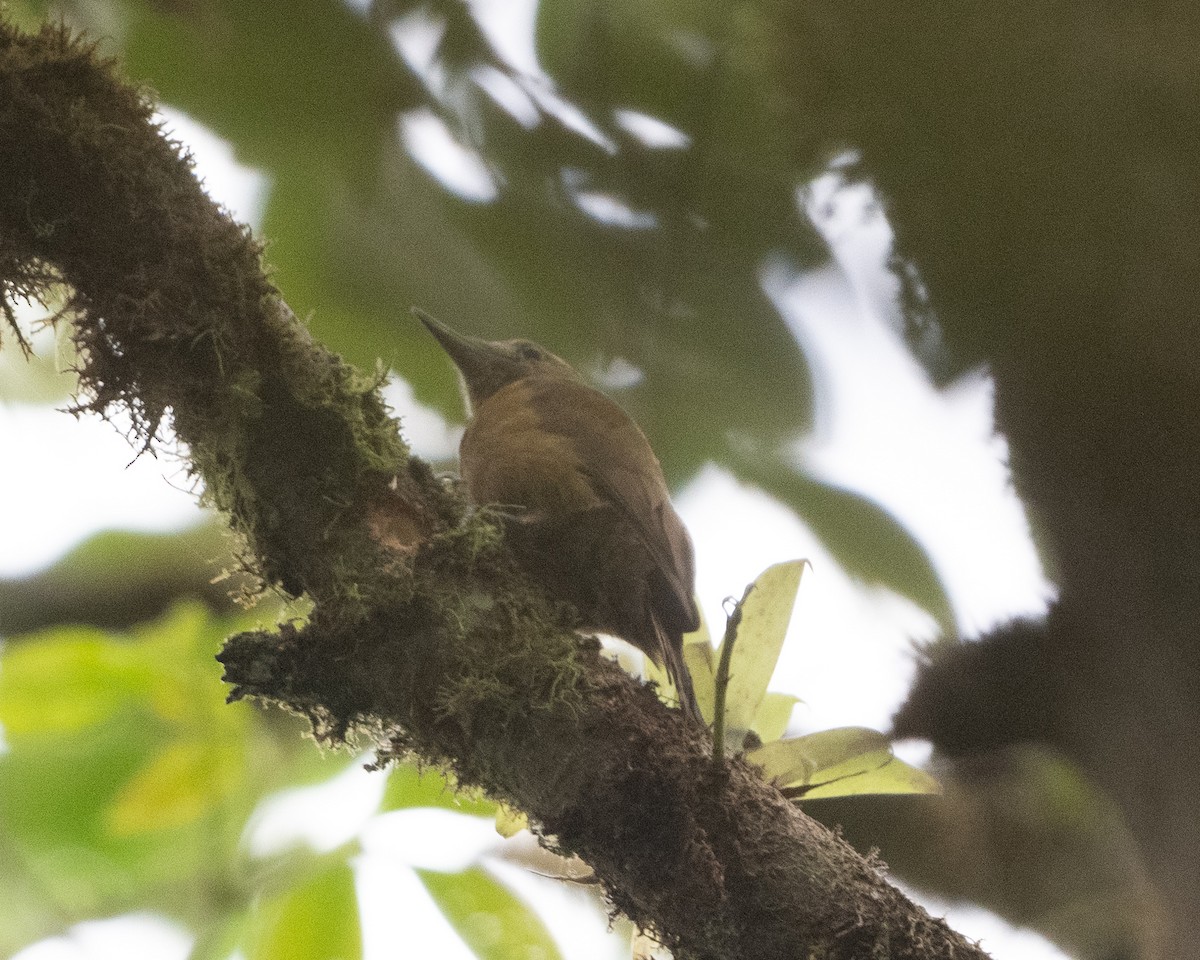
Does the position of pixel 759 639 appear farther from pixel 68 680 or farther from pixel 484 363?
pixel 68 680

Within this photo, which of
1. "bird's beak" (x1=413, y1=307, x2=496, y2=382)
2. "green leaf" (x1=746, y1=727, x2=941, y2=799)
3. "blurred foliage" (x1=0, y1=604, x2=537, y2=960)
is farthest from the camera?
"blurred foliage" (x1=0, y1=604, x2=537, y2=960)

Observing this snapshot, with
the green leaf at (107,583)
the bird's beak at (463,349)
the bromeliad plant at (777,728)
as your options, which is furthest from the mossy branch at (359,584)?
the green leaf at (107,583)

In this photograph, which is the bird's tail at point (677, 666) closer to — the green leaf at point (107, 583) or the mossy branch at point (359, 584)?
the mossy branch at point (359, 584)

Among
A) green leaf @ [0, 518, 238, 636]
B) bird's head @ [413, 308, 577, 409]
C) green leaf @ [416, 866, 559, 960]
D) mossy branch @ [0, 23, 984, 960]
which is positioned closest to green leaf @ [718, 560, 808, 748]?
mossy branch @ [0, 23, 984, 960]

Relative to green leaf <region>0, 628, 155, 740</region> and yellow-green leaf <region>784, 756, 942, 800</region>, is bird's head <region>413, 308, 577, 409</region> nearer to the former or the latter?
yellow-green leaf <region>784, 756, 942, 800</region>

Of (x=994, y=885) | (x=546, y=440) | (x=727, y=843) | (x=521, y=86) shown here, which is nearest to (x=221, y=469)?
(x=546, y=440)

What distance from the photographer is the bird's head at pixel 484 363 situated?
1521 mm

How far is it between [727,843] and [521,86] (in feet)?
4.59

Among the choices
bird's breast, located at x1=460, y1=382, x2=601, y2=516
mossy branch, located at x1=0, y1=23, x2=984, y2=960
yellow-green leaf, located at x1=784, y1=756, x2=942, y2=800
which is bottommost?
mossy branch, located at x1=0, y1=23, x2=984, y2=960

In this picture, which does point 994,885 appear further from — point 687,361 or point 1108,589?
point 687,361

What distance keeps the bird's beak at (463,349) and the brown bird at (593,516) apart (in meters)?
0.25

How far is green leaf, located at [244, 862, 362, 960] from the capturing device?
5.37ft

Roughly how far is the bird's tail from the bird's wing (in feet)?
0.05

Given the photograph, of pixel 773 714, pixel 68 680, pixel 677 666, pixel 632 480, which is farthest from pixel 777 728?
pixel 68 680
